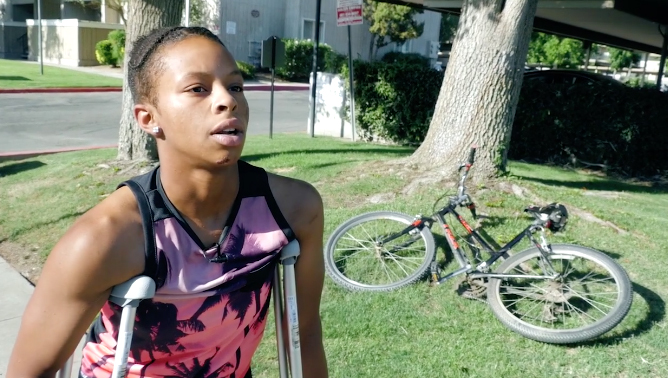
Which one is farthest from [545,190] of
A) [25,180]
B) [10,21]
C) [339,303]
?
[10,21]

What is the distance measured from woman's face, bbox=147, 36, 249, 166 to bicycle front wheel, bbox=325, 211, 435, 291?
10.7ft

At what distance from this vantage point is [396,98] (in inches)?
467

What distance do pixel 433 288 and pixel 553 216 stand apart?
1.02m

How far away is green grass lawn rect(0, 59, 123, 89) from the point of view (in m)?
22.8

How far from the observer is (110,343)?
167 cm

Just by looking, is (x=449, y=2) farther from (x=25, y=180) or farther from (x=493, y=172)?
(x=25, y=180)

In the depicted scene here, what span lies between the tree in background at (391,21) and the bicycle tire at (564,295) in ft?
108

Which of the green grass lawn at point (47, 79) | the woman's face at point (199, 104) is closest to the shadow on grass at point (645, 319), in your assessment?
the woman's face at point (199, 104)

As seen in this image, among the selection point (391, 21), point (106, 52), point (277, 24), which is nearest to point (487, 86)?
point (106, 52)

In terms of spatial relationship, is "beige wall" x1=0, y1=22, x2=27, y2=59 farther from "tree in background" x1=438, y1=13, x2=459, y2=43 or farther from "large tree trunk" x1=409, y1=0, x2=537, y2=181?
"large tree trunk" x1=409, y1=0, x2=537, y2=181

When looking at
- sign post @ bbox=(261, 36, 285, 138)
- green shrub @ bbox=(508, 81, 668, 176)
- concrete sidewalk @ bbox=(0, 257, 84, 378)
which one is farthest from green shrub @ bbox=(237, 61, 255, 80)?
concrete sidewalk @ bbox=(0, 257, 84, 378)

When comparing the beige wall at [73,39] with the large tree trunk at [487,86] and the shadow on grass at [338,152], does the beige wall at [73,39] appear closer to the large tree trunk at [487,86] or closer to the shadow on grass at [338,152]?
the shadow on grass at [338,152]

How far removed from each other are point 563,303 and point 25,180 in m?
7.01

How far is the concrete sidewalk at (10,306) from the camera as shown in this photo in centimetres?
415
